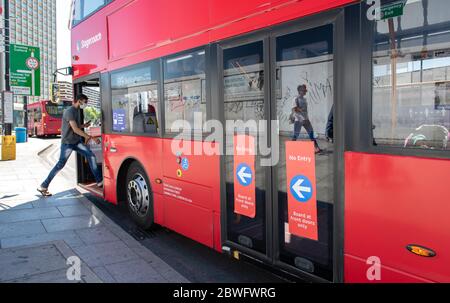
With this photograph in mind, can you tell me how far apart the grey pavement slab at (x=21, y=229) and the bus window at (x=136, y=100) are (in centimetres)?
172

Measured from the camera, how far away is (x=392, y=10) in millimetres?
2293

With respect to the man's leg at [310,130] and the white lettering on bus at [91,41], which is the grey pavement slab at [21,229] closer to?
the white lettering on bus at [91,41]

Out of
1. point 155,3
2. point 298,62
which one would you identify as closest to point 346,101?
point 298,62

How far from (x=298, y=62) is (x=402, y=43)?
810 millimetres

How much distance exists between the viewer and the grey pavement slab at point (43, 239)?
4.68m

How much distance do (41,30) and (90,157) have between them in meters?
136

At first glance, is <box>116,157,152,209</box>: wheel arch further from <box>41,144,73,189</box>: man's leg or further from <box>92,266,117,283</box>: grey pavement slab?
<box>41,144,73,189</box>: man's leg

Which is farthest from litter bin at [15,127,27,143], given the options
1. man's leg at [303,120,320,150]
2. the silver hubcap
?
man's leg at [303,120,320,150]

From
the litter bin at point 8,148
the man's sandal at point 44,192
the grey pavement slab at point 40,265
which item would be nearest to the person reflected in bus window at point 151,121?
the grey pavement slab at point 40,265

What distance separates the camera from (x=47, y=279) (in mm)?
3623

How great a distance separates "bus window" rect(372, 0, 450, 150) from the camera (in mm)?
2121

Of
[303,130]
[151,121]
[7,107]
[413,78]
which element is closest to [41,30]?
[7,107]

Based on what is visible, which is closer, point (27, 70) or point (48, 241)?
point (48, 241)

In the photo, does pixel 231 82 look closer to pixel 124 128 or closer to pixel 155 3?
Result: pixel 155 3
